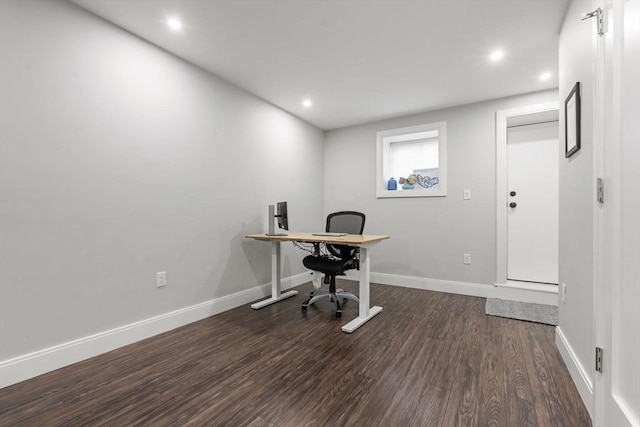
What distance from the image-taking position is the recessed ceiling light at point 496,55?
248 centimetres

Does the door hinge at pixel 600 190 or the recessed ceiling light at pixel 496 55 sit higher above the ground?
A: the recessed ceiling light at pixel 496 55

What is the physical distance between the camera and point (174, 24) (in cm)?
212

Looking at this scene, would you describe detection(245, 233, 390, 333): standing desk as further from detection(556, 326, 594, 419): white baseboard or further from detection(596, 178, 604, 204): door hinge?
detection(596, 178, 604, 204): door hinge

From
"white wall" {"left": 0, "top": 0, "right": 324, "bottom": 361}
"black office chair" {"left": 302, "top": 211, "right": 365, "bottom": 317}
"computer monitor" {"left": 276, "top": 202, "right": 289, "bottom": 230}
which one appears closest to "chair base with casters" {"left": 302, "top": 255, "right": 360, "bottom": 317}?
"black office chair" {"left": 302, "top": 211, "right": 365, "bottom": 317}

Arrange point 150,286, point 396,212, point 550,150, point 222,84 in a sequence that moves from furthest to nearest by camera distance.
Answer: point 396,212 < point 550,150 < point 222,84 < point 150,286

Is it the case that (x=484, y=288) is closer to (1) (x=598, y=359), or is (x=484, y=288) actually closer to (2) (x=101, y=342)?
(1) (x=598, y=359)

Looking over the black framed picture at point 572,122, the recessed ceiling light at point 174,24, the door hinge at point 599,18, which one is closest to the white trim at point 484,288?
the black framed picture at point 572,122

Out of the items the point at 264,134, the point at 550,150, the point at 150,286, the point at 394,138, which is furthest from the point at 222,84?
the point at 550,150

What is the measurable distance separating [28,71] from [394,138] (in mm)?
3886

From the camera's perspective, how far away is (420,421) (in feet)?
4.49

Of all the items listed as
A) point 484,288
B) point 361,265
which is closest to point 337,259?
point 361,265

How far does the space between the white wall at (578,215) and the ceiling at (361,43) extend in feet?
1.45

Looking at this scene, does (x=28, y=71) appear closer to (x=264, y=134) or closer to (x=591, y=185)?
(x=264, y=134)

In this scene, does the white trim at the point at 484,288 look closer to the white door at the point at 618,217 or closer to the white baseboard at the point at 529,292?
the white baseboard at the point at 529,292
